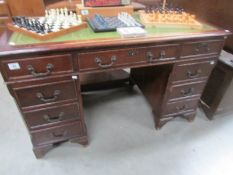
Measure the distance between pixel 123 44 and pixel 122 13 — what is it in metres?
0.39

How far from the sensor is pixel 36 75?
0.92 metres

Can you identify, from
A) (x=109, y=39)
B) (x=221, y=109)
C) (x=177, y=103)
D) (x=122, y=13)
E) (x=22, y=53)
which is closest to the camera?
(x=22, y=53)

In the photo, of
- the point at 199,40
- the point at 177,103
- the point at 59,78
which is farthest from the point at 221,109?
the point at 59,78

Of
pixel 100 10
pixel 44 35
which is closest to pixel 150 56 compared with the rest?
pixel 100 10

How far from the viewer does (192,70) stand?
1.26 m

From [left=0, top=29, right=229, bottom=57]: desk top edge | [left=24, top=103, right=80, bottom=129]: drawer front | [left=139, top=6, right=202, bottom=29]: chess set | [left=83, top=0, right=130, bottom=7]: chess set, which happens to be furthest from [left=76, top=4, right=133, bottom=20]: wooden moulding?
[left=24, top=103, right=80, bottom=129]: drawer front

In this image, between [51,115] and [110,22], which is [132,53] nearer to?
[110,22]

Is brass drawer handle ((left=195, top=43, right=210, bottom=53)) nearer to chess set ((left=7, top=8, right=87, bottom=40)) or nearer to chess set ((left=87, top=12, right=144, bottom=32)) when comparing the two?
chess set ((left=87, top=12, right=144, bottom=32))

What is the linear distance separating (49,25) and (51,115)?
546 mm

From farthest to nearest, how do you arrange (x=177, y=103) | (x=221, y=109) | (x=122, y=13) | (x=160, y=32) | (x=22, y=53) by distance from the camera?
(x=221, y=109), (x=177, y=103), (x=122, y=13), (x=160, y=32), (x=22, y=53)

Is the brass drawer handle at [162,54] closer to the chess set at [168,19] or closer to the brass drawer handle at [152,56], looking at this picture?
the brass drawer handle at [152,56]

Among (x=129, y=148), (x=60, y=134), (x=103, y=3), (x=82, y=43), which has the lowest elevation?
(x=129, y=148)

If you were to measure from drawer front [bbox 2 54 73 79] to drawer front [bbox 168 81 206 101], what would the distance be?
2.56 feet

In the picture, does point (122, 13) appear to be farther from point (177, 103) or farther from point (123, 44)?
point (177, 103)
